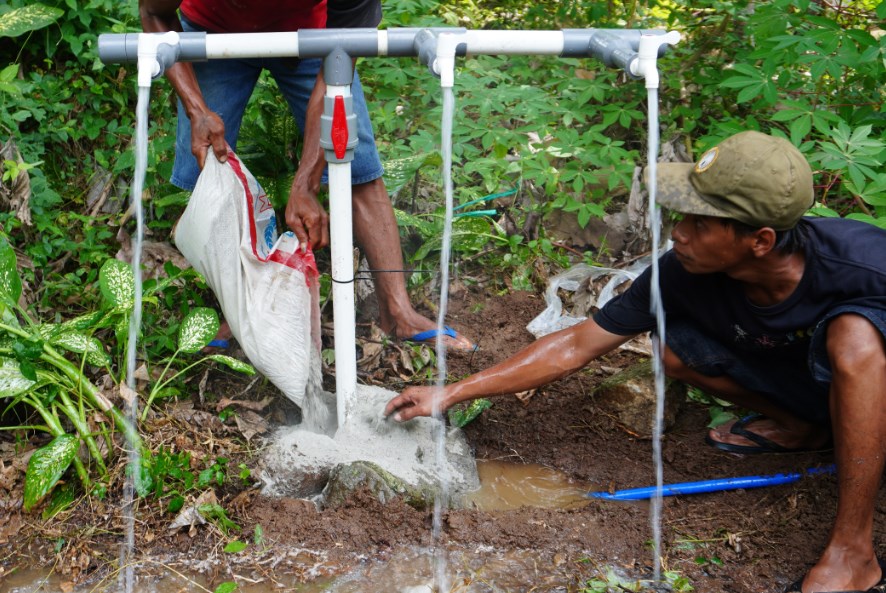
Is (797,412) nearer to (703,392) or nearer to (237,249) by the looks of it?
(703,392)

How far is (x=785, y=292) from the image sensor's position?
82.7 inches

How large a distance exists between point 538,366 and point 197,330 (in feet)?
3.16

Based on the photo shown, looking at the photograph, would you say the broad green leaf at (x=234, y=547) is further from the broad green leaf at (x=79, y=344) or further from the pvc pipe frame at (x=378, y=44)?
the pvc pipe frame at (x=378, y=44)

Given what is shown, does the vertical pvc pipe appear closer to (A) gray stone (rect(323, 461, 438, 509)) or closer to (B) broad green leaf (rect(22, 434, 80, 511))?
(A) gray stone (rect(323, 461, 438, 509))

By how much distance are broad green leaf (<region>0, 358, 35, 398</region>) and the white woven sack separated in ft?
1.77

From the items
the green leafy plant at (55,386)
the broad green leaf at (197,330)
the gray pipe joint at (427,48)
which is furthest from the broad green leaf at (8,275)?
the gray pipe joint at (427,48)

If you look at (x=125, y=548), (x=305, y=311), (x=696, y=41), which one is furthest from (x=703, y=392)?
(x=696, y=41)

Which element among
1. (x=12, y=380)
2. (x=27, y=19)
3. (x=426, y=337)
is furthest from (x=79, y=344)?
(x=27, y=19)

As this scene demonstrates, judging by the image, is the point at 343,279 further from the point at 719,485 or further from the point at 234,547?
the point at 719,485

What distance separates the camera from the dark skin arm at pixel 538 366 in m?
2.31

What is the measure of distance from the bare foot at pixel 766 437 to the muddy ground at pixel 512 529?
0.04 metres

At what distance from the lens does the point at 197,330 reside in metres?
2.43

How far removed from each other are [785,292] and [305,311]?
1.24 metres

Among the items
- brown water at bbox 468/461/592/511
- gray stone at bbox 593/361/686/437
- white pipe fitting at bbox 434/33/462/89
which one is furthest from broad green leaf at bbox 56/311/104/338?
gray stone at bbox 593/361/686/437
